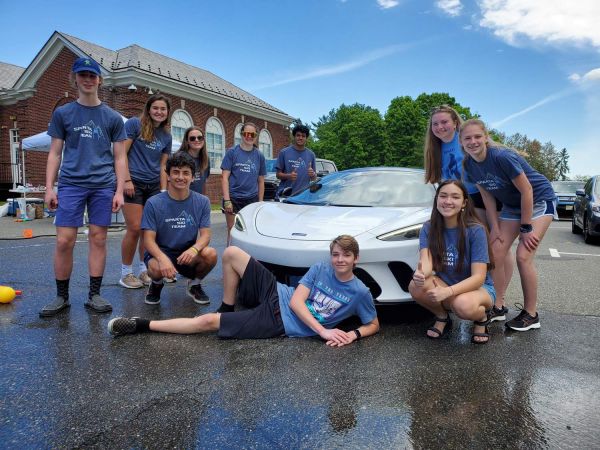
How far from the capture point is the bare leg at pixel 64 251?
343 centimetres

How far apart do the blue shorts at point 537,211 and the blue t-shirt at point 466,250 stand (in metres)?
0.51

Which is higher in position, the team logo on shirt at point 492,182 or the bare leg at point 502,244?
the team logo on shirt at point 492,182

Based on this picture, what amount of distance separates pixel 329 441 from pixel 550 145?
2670 inches

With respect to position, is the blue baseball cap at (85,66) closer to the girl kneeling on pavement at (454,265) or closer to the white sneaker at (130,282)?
the white sneaker at (130,282)

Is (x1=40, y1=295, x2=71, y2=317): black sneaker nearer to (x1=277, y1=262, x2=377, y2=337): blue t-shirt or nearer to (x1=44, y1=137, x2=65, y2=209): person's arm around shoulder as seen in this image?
(x1=44, y1=137, x2=65, y2=209): person's arm around shoulder

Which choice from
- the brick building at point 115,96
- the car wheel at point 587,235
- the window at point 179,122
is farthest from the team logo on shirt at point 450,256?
the window at point 179,122

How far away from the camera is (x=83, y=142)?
3.49 meters

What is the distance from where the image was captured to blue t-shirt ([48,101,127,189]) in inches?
136

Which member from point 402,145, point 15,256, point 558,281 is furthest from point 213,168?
point 402,145

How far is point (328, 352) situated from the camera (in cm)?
275

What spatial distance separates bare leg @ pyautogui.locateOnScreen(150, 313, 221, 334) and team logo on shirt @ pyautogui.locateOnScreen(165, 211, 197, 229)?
3.18 feet

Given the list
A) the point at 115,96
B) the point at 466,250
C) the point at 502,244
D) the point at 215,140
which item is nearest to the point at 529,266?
the point at 502,244

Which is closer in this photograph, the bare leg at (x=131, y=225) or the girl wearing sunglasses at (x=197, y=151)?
the bare leg at (x=131, y=225)

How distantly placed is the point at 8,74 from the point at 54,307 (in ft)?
86.0
